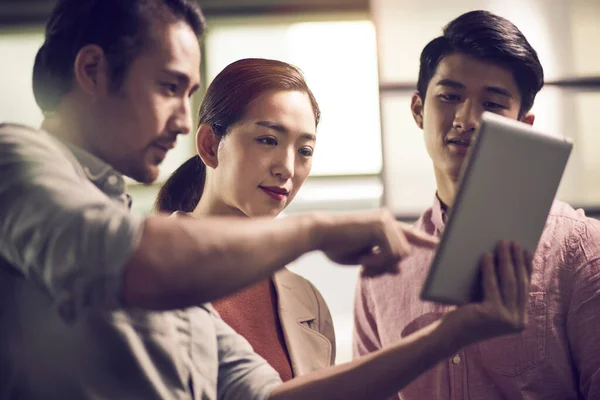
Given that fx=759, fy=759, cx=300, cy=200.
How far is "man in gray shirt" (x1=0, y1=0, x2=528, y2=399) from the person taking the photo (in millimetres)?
726

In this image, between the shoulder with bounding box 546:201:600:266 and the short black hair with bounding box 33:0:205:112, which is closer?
the short black hair with bounding box 33:0:205:112

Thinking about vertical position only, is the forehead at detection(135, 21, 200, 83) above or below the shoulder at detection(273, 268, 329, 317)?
above

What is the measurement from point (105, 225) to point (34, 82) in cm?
30

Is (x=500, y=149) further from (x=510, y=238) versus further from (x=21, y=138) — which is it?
(x=21, y=138)

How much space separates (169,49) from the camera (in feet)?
2.95

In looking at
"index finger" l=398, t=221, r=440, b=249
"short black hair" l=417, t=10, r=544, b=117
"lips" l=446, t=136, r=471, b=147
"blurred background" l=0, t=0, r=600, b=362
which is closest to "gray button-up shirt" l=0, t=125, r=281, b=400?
"index finger" l=398, t=221, r=440, b=249

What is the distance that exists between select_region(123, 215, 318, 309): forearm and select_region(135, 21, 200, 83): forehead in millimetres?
228

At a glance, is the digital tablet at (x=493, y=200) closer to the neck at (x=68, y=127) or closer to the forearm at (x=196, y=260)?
the forearm at (x=196, y=260)

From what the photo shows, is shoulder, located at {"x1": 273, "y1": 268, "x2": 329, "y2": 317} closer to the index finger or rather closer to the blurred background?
the index finger

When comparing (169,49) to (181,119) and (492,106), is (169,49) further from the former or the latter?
(492,106)

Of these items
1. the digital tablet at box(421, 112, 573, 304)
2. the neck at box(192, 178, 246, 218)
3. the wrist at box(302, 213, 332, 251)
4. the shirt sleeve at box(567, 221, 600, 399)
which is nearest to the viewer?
the wrist at box(302, 213, 332, 251)

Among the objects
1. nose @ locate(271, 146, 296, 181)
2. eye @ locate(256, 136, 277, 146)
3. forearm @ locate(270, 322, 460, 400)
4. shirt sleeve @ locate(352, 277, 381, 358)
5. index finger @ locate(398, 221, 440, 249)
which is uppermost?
index finger @ locate(398, 221, 440, 249)

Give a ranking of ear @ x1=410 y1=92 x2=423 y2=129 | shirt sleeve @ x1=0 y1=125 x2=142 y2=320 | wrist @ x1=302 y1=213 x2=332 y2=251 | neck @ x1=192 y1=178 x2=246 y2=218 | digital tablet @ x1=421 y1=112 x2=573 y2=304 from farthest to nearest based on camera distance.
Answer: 1. ear @ x1=410 y1=92 x2=423 y2=129
2. neck @ x1=192 y1=178 x2=246 y2=218
3. digital tablet @ x1=421 y1=112 x2=573 y2=304
4. wrist @ x1=302 y1=213 x2=332 y2=251
5. shirt sleeve @ x1=0 y1=125 x2=142 y2=320

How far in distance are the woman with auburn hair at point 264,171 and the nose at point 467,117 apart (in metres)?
0.29
